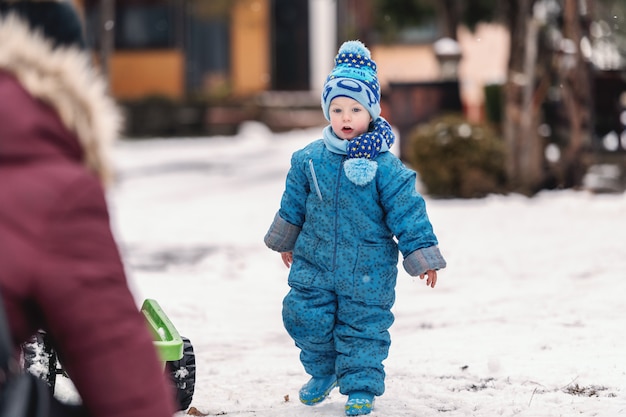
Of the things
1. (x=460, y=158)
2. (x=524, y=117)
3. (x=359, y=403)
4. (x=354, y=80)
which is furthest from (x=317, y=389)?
(x=524, y=117)

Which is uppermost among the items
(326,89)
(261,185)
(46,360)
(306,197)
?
(326,89)

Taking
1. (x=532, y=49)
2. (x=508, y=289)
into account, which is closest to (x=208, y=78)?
(x=532, y=49)

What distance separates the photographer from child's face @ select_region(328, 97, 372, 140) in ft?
14.4

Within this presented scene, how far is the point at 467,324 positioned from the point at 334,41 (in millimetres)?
20835

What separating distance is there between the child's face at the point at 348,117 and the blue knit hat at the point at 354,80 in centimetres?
2

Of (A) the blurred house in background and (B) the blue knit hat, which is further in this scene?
(A) the blurred house in background

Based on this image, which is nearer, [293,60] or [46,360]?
[46,360]

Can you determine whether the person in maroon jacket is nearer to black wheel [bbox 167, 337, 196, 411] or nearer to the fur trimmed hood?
the fur trimmed hood

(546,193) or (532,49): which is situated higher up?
(532,49)

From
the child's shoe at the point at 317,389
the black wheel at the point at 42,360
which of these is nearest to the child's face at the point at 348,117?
the child's shoe at the point at 317,389

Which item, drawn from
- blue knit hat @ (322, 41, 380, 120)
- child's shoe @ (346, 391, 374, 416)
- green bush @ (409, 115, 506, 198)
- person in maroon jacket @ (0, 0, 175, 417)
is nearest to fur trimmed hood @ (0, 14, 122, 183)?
person in maroon jacket @ (0, 0, 175, 417)

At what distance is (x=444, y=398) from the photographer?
15.4 ft

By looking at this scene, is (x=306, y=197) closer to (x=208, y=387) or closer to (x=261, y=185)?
(x=208, y=387)

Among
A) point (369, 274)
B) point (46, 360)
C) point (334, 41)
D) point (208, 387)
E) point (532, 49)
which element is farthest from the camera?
point (334, 41)
